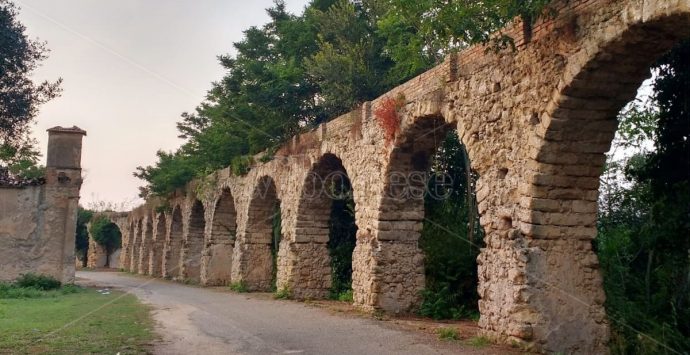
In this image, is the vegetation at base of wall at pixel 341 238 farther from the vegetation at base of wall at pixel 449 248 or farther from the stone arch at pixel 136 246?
the stone arch at pixel 136 246

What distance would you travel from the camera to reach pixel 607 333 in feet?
23.7

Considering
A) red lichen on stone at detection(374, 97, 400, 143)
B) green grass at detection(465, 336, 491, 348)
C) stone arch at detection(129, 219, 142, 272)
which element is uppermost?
red lichen on stone at detection(374, 97, 400, 143)

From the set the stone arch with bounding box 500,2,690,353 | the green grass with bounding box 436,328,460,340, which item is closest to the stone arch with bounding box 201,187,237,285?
the green grass with bounding box 436,328,460,340

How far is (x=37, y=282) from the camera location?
15.6m

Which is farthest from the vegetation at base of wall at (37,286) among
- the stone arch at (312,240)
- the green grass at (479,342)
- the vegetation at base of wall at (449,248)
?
the green grass at (479,342)

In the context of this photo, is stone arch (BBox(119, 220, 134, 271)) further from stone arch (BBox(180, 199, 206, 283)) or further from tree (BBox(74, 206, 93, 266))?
stone arch (BBox(180, 199, 206, 283))

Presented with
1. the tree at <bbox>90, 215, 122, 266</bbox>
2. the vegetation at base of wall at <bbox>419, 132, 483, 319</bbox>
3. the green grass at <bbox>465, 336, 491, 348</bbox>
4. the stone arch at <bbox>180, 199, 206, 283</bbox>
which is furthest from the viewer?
the tree at <bbox>90, 215, 122, 266</bbox>

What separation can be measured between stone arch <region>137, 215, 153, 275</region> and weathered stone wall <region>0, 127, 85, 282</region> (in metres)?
16.5

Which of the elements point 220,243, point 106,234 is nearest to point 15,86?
point 220,243

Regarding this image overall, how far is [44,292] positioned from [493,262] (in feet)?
37.7

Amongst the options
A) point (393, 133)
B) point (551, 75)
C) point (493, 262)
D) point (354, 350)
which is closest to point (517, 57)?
point (551, 75)

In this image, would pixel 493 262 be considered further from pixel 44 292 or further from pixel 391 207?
pixel 44 292

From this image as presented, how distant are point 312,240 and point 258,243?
158 inches

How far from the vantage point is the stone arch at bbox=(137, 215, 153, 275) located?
33.0 m
